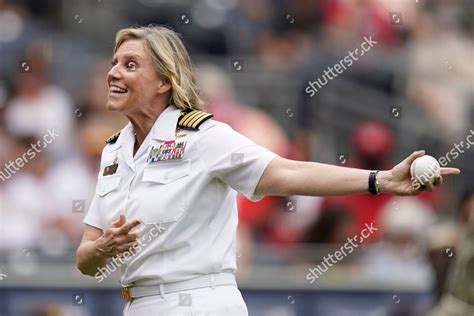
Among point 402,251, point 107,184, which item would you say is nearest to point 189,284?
point 107,184

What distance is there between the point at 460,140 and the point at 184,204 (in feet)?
21.0

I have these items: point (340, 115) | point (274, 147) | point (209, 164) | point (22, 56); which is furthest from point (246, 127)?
point (209, 164)

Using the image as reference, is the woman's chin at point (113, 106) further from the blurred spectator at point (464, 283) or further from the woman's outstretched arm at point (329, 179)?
the blurred spectator at point (464, 283)

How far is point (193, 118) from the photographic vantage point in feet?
18.6

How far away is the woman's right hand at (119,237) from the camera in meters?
5.38

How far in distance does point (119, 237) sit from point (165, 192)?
11.2 inches

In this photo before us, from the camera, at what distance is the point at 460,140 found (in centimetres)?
1156

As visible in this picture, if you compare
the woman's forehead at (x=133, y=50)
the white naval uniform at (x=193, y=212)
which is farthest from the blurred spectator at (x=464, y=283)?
the woman's forehead at (x=133, y=50)

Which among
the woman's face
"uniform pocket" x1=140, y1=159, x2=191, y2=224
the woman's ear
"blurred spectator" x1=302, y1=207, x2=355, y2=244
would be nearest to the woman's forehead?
the woman's face

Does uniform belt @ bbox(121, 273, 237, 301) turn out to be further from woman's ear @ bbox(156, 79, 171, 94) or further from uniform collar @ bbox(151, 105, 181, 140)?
woman's ear @ bbox(156, 79, 171, 94)

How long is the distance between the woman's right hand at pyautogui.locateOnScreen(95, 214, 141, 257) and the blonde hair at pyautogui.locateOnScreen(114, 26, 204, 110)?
2.17 feet

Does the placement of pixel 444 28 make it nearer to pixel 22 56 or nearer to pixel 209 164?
pixel 22 56

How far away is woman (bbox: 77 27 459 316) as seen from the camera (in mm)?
5457

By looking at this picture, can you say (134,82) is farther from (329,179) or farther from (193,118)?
(329,179)
